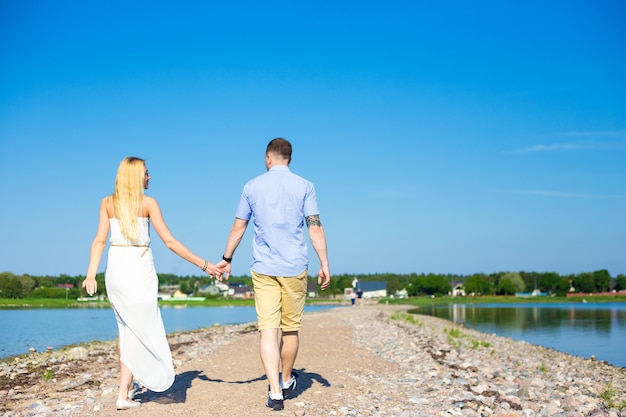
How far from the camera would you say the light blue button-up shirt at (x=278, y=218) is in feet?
20.7

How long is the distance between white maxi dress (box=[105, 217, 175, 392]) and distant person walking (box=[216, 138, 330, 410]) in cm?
95

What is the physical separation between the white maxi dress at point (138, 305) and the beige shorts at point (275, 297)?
1.05 m

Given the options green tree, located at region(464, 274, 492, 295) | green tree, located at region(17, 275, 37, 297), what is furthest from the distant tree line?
green tree, located at region(17, 275, 37, 297)

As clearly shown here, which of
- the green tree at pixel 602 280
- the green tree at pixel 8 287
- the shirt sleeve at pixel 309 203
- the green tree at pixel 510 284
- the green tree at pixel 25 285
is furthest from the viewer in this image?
the green tree at pixel 602 280

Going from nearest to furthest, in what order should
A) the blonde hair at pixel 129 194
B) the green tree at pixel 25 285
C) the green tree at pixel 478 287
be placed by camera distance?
1. the blonde hair at pixel 129 194
2. the green tree at pixel 25 285
3. the green tree at pixel 478 287

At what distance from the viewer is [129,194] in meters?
6.15

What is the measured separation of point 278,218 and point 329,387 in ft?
9.38

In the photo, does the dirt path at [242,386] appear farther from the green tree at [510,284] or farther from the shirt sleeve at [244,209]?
the green tree at [510,284]

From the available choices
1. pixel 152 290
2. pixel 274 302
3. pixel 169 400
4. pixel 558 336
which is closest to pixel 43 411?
pixel 169 400

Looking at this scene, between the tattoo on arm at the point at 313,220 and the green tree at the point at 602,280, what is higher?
the tattoo on arm at the point at 313,220

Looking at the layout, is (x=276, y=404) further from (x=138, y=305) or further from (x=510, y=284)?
(x=510, y=284)

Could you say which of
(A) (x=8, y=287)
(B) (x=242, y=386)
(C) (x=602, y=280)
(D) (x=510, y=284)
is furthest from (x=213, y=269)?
(C) (x=602, y=280)

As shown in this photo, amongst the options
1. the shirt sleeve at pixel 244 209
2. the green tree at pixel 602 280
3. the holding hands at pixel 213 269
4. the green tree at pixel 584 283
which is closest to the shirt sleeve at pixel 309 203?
the shirt sleeve at pixel 244 209

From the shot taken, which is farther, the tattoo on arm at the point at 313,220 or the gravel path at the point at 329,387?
the gravel path at the point at 329,387
